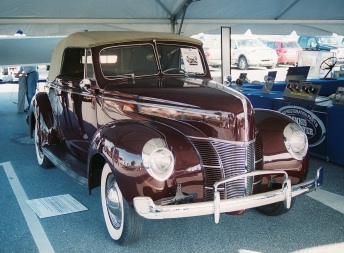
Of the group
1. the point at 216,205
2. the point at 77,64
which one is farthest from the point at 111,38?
the point at 216,205

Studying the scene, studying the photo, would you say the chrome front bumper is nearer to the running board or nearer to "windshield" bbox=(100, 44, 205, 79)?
the running board

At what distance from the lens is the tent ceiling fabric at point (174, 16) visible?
7.36 m

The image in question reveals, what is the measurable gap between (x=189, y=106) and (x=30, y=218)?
183 centimetres

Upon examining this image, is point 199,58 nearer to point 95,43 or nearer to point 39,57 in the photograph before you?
point 95,43

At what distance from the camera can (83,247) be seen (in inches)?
124

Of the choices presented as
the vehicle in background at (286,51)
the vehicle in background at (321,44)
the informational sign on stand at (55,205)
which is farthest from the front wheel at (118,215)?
the vehicle in background at (286,51)

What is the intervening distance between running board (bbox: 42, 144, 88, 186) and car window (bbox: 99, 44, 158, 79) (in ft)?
3.13

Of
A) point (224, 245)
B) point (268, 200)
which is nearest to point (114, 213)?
point (224, 245)

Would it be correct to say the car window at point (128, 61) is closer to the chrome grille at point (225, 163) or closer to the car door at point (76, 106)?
the car door at point (76, 106)

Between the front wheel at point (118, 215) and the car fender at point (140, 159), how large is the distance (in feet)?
0.65

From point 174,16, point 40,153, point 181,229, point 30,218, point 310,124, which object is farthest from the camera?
point 174,16

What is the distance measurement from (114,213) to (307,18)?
8.08 meters

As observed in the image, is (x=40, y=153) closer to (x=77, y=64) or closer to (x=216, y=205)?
(x=77, y=64)

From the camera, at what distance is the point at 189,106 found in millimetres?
3113
